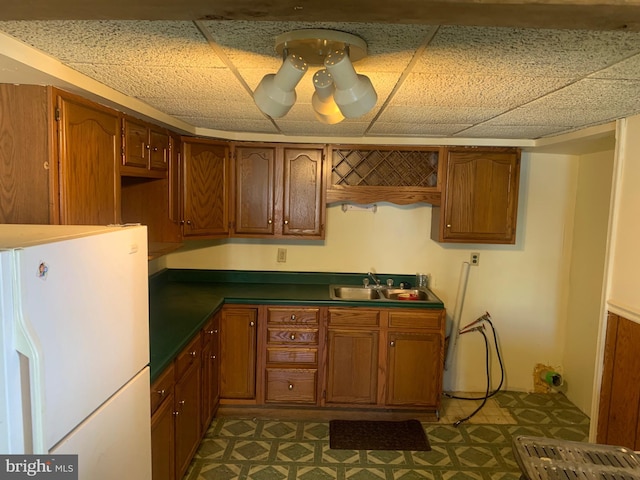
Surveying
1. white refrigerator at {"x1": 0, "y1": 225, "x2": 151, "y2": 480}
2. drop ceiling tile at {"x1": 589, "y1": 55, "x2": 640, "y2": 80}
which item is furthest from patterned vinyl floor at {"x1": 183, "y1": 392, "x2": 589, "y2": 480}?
drop ceiling tile at {"x1": 589, "y1": 55, "x2": 640, "y2": 80}

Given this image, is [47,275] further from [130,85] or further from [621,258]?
[621,258]

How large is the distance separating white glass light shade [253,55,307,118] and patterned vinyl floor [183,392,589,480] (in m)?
2.10

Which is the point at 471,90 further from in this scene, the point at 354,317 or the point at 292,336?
the point at 292,336

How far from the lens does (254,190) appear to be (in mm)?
3295

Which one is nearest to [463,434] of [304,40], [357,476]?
[357,476]

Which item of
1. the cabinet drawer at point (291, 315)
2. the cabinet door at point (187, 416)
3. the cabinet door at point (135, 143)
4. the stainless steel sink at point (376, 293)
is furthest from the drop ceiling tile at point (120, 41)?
the stainless steel sink at point (376, 293)

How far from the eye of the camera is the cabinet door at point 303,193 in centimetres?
326

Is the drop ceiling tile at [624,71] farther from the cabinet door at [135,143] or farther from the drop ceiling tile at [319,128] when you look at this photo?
the cabinet door at [135,143]

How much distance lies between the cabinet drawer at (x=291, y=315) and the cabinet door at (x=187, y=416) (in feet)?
2.20

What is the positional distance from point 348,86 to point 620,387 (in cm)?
216

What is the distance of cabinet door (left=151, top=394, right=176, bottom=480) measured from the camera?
187cm

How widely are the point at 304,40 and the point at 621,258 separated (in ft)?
6.75

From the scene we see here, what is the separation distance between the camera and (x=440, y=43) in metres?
1.25

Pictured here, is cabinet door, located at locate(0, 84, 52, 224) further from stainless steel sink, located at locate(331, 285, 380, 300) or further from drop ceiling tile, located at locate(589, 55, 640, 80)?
stainless steel sink, located at locate(331, 285, 380, 300)
